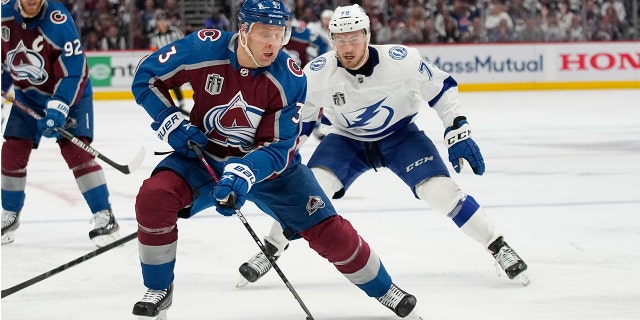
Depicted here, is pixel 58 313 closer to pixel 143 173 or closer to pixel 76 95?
pixel 76 95

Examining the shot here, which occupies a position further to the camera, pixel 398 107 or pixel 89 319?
pixel 398 107

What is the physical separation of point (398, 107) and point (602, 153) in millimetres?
3468

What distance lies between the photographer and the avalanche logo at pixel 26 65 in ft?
13.1

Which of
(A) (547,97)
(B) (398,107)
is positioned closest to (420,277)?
(B) (398,107)

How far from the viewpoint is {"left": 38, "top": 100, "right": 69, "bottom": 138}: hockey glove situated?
3875 millimetres

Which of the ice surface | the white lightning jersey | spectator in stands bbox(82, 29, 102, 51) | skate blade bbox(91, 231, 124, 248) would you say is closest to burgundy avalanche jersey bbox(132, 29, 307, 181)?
the ice surface

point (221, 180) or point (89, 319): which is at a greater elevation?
point (221, 180)

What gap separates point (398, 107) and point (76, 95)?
53.8 inches

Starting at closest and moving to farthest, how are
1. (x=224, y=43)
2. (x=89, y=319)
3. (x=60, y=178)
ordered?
(x=224, y=43) < (x=89, y=319) < (x=60, y=178)

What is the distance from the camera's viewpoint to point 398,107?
11.6ft

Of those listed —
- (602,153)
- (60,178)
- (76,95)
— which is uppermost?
(76,95)

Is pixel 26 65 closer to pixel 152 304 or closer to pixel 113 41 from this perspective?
pixel 152 304

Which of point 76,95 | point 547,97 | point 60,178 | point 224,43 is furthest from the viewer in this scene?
point 547,97

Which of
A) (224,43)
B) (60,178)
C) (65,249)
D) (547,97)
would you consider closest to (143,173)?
(60,178)
